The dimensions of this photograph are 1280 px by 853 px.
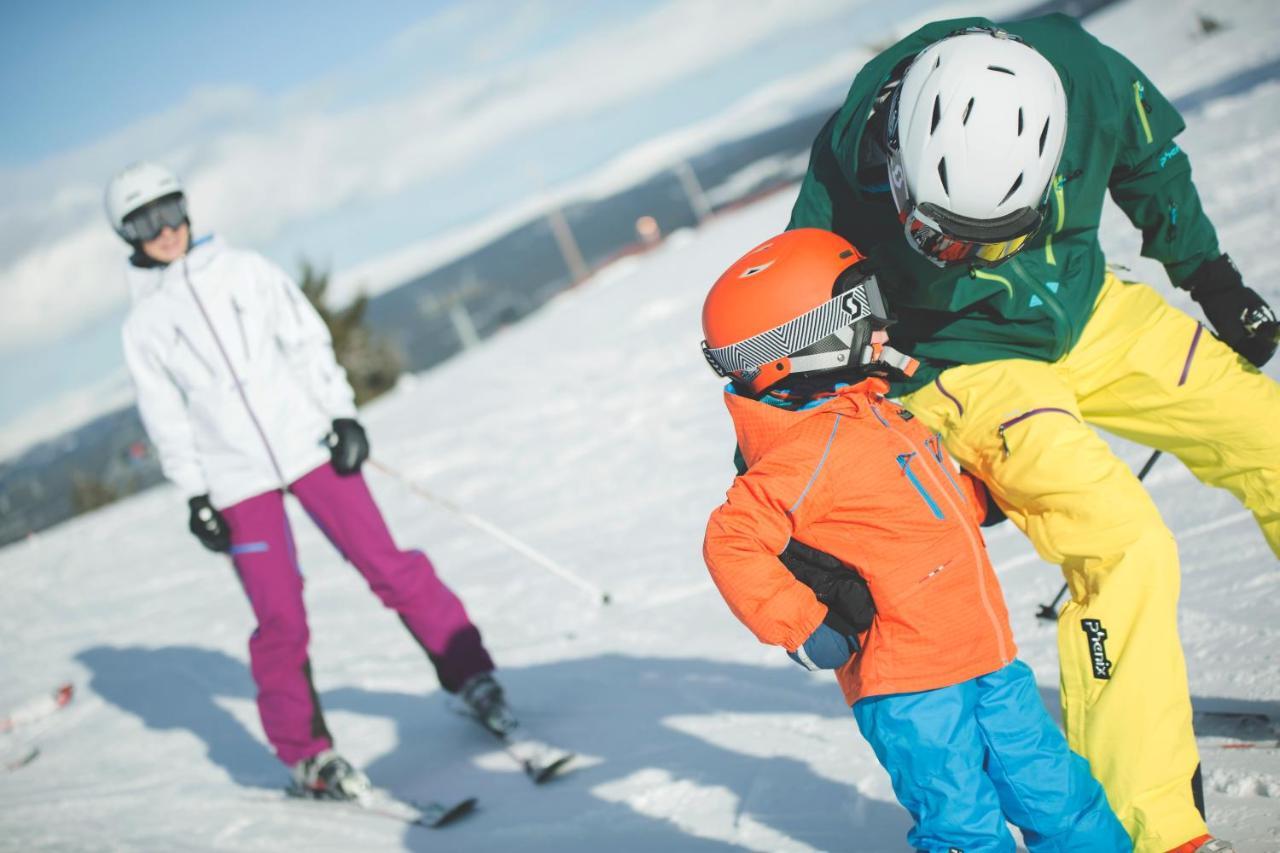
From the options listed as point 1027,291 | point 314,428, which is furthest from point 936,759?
point 314,428

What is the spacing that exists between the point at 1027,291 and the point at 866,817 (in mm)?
1660

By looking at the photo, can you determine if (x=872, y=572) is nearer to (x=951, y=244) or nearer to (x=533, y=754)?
(x=951, y=244)

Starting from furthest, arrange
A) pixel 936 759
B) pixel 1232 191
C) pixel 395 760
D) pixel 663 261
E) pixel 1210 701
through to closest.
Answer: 1. pixel 663 261
2. pixel 1232 191
3. pixel 395 760
4. pixel 1210 701
5. pixel 936 759

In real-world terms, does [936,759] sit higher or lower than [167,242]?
lower

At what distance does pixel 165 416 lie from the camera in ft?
13.7

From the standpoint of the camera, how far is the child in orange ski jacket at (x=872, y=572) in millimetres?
2199

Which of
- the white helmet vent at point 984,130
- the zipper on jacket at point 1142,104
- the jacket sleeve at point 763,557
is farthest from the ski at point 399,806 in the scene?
the zipper on jacket at point 1142,104

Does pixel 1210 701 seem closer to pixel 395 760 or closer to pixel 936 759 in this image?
pixel 936 759

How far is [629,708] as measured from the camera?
4379 mm

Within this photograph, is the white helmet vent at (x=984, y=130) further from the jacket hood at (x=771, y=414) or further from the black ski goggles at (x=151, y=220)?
the black ski goggles at (x=151, y=220)

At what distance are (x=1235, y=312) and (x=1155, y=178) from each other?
1.46ft

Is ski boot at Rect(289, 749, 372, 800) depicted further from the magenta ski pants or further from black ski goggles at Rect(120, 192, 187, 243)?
black ski goggles at Rect(120, 192, 187, 243)

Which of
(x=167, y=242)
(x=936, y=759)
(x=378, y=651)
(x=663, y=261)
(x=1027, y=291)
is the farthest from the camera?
(x=663, y=261)

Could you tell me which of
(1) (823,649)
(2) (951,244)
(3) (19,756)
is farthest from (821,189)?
(3) (19,756)
